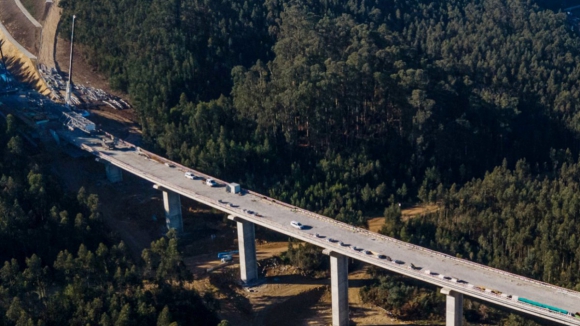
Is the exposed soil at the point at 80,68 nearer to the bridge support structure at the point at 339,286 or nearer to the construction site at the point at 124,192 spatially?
the construction site at the point at 124,192

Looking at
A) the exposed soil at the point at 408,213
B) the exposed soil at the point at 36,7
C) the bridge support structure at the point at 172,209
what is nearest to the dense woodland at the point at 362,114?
the exposed soil at the point at 408,213

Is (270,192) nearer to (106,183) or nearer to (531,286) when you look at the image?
(106,183)

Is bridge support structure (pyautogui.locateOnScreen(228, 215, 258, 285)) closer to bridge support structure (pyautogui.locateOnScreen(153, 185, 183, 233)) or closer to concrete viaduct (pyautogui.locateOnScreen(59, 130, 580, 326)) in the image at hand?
concrete viaduct (pyautogui.locateOnScreen(59, 130, 580, 326))

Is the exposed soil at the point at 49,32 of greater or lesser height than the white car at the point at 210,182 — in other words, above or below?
above

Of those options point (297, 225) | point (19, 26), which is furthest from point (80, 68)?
point (297, 225)

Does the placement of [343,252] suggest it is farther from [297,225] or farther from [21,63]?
[21,63]

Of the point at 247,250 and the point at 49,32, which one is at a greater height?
the point at 49,32
